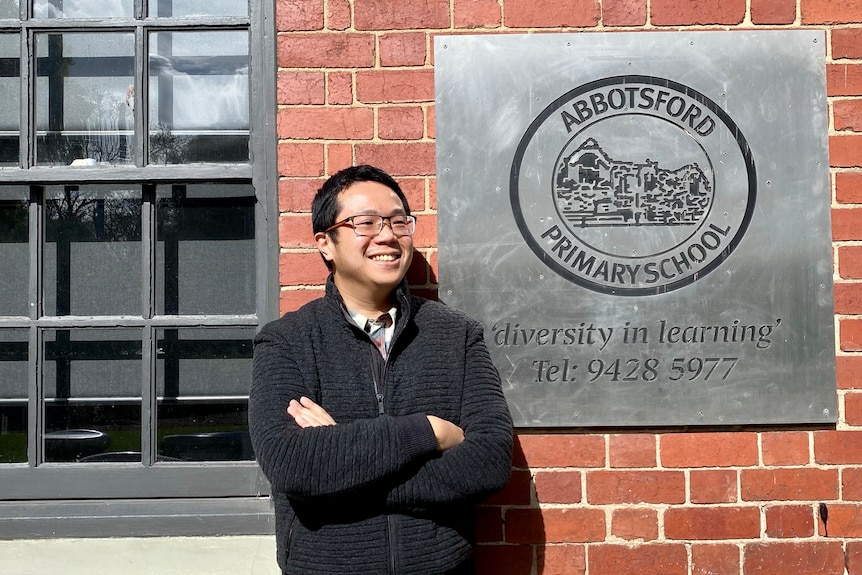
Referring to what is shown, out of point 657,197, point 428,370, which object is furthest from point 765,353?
point 428,370

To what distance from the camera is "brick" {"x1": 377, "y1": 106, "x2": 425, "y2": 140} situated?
2387 millimetres

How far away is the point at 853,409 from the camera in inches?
94.7

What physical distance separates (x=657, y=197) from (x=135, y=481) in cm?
193

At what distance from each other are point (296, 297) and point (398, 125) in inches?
24.9

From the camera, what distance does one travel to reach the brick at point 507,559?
2402mm

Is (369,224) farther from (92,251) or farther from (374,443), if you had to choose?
(92,251)

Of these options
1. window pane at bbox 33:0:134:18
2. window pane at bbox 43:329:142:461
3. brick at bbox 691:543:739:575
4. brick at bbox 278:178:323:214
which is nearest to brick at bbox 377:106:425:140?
brick at bbox 278:178:323:214

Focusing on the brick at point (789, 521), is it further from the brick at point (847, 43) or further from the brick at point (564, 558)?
the brick at point (847, 43)

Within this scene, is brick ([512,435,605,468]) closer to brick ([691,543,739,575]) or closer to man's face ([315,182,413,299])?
brick ([691,543,739,575])

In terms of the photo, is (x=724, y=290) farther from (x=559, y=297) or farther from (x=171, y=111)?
(x=171, y=111)

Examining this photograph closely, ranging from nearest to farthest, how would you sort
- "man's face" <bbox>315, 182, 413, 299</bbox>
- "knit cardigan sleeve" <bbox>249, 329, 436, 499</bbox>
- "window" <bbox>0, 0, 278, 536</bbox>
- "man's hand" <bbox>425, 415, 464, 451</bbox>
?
1. "knit cardigan sleeve" <bbox>249, 329, 436, 499</bbox>
2. "man's hand" <bbox>425, 415, 464, 451</bbox>
3. "man's face" <bbox>315, 182, 413, 299</bbox>
4. "window" <bbox>0, 0, 278, 536</bbox>

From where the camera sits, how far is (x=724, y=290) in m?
2.39

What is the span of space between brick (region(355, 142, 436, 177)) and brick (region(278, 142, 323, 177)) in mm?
126

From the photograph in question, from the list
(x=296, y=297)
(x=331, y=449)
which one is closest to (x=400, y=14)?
(x=296, y=297)
